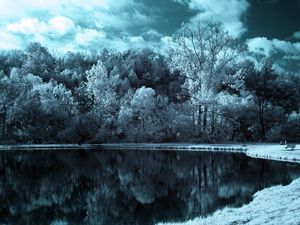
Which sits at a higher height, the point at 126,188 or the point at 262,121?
the point at 262,121

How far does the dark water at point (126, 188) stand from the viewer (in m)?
15.2

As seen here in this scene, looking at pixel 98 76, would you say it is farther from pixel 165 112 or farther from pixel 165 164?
pixel 165 164

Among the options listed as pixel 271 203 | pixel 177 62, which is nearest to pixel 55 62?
pixel 177 62

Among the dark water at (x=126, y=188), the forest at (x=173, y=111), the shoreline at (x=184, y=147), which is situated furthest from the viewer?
the forest at (x=173, y=111)

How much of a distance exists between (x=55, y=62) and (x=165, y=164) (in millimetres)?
77098

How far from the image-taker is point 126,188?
20.9 m

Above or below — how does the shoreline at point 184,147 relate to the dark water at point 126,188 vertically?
above

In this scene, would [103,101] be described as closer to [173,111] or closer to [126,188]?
[173,111]

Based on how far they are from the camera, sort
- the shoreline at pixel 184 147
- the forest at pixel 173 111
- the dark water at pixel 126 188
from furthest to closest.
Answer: the forest at pixel 173 111 < the shoreline at pixel 184 147 < the dark water at pixel 126 188

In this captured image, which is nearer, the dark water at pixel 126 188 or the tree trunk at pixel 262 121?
the dark water at pixel 126 188

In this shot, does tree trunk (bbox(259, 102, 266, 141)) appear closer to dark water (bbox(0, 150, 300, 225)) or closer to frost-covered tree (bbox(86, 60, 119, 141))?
frost-covered tree (bbox(86, 60, 119, 141))

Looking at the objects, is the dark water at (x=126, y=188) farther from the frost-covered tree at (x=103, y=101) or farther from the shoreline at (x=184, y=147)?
the frost-covered tree at (x=103, y=101)

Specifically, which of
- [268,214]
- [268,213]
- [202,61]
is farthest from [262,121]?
[268,214]

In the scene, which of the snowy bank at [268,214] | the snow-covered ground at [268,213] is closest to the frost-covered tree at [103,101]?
the snow-covered ground at [268,213]
